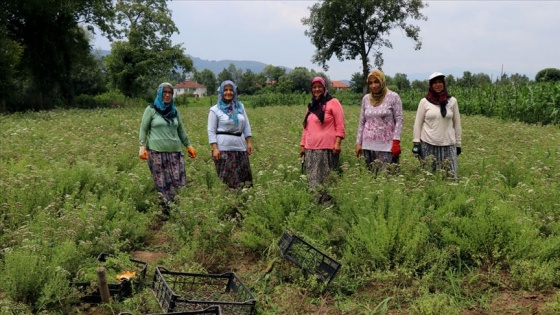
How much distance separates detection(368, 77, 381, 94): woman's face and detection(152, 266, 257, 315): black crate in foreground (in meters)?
3.07

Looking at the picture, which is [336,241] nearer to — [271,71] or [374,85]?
[374,85]

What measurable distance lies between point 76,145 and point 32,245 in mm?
6231

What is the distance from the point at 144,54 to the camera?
5091cm

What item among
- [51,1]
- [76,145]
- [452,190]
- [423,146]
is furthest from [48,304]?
[51,1]

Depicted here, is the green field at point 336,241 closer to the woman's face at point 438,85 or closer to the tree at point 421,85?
the woman's face at point 438,85

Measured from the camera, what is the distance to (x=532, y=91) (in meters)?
19.1

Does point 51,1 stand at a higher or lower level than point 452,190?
higher

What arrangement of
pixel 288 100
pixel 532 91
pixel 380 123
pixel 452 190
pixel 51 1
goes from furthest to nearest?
pixel 288 100 → pixel 51 1 → pixel 532 91 → pixel 380 123 → pixel 452 190

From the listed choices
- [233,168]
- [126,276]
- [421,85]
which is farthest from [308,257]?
[421,85]

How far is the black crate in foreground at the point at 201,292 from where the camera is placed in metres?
3.58

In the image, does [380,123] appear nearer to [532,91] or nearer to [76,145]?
[76,145]

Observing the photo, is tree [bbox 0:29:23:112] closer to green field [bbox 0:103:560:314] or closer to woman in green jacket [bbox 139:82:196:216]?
green field [bbox 0:103:560:314]

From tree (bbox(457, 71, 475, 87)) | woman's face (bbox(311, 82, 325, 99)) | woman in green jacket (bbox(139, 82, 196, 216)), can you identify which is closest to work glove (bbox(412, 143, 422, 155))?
woman's face (bbox(311, 82, 325, 99))

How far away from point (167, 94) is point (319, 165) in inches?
90.9
